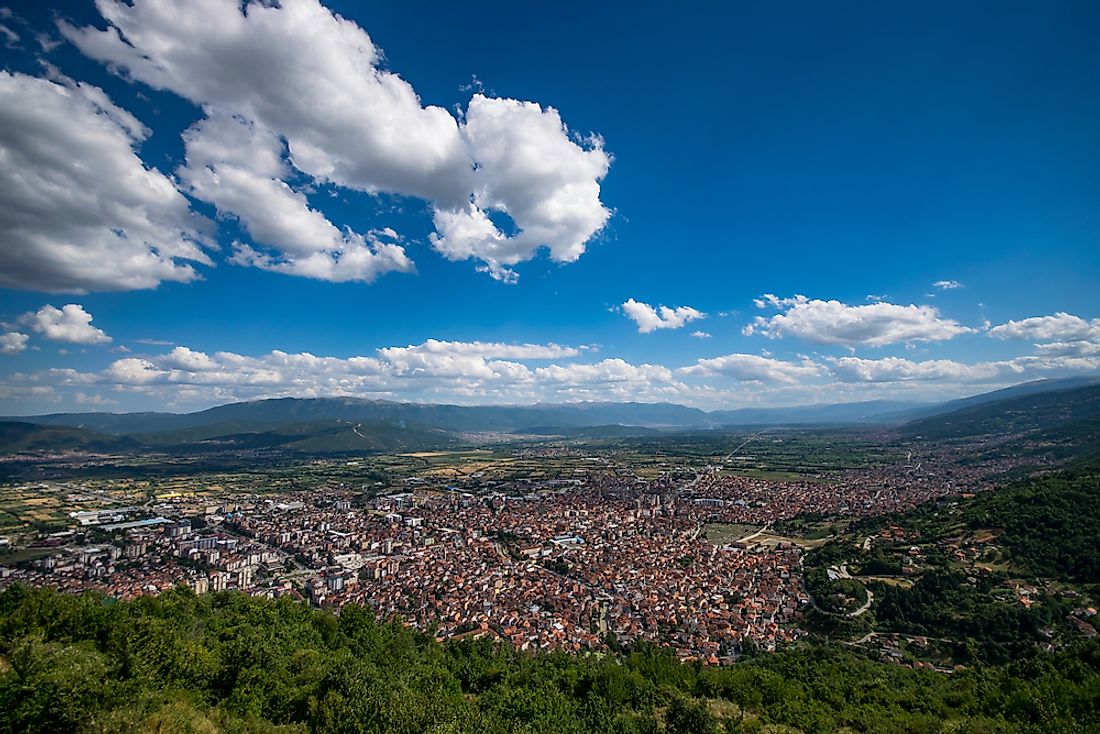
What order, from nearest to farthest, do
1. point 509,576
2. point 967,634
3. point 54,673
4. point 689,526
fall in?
1. point 54,673
2. point 967,634
3. point 509,576
4. point 689,526

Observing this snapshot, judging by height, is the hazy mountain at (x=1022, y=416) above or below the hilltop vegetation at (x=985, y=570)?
above

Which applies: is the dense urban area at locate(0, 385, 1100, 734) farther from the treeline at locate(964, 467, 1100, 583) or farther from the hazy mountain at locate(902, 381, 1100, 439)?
the hazy mountain at locate(902, 381, 1100, 439)

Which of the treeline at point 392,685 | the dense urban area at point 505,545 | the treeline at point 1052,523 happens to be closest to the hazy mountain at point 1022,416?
the dense urban area at point 505,545

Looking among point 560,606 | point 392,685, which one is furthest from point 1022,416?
point 392,685

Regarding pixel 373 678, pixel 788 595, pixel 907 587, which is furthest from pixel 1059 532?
pixel 373 678

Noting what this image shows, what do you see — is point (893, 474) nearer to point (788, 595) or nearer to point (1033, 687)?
point (788, 595)

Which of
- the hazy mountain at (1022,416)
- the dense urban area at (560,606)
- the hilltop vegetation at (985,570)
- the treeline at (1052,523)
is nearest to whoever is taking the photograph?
the dense urban area at (560,606)

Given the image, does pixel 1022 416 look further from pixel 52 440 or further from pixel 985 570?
pixel 52 440

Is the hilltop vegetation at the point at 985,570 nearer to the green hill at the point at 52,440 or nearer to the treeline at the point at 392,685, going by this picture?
the treeline at the point at 392,685
